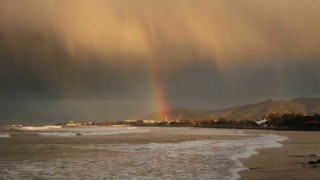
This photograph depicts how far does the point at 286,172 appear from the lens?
2056 cm

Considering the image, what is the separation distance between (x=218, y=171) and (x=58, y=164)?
1027 cm

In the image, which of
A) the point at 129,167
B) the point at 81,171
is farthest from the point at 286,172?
the point at 81,171

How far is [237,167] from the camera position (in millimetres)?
23547

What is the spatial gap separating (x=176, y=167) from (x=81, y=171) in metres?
5.36

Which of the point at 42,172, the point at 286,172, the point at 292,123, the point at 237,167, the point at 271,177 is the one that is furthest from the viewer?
the point at 292,123

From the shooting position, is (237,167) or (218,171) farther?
(237,167)

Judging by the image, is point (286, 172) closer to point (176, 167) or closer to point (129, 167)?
point (176, 167)

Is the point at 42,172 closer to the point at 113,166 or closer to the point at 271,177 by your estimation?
the point at 113,166

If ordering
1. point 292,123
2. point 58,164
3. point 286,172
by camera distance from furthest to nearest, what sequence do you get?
point 292,123 → point 58,164 → point 286,172

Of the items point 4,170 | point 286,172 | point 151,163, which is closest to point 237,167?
point 286,172

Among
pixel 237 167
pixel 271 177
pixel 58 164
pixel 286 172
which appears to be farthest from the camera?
pixel 58 164

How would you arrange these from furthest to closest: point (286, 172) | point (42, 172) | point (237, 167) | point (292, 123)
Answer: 1. point (292, 123)
2. point (237, 167)
3. point (42, 172)
4. point (286, 172)

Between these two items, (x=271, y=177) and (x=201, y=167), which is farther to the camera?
(x=201, y=167)

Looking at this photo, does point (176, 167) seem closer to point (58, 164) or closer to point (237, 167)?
point (237, 167)
